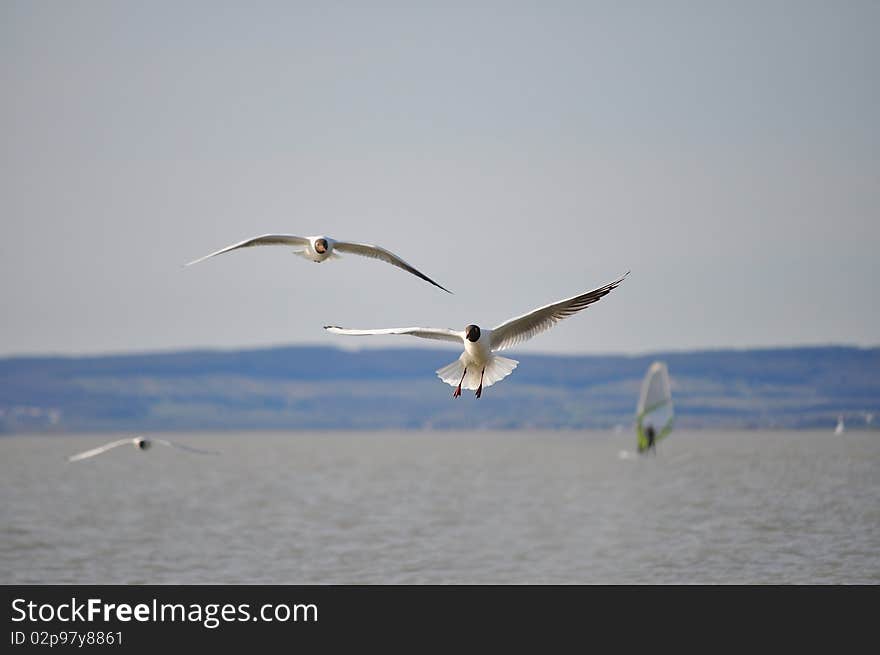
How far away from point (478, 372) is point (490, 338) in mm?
601

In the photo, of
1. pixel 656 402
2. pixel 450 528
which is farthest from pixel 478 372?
pixel 656 402

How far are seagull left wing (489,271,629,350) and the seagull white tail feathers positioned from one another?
0.28 metres

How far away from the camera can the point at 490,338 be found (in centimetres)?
2681

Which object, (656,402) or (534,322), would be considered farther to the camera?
(656,402)

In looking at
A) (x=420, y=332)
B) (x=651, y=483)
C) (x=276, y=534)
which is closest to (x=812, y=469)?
(x=651, y=483)

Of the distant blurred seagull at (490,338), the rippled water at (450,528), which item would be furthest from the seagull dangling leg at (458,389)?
the rippled water at (450,528)

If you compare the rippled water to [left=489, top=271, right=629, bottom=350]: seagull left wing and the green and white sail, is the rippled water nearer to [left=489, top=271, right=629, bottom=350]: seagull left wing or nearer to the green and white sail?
the green and white sail

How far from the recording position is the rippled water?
153ft

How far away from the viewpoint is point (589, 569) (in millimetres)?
48531

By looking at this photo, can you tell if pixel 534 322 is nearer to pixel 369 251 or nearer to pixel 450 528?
pixel 369 251

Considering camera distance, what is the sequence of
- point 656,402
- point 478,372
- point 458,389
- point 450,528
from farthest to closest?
1. point 656,402
2. point 450,528
3. point 478,372
4. point 458,389
